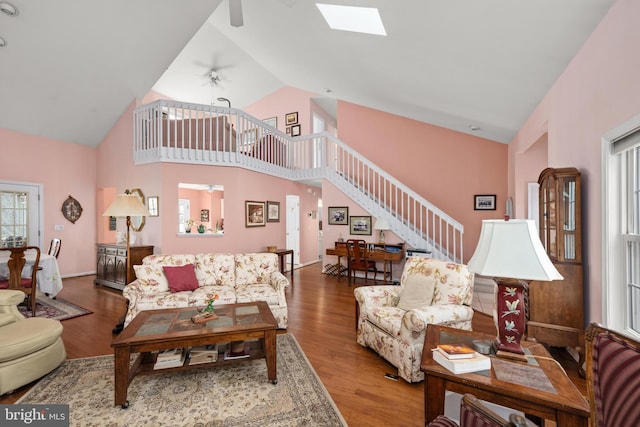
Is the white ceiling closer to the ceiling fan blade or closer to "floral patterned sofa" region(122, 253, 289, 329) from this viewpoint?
the ceiling fan blade

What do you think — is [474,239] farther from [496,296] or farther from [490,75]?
[496,296]

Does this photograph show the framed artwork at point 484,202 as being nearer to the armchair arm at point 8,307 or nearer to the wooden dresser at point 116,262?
the wooden dresser at point 116,262

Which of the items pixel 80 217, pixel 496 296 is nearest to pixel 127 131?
pixel 80 217

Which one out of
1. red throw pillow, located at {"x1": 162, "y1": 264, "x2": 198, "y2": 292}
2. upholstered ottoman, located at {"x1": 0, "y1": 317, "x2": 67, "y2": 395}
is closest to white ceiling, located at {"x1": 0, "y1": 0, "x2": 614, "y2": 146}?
red throw pillow, located at {"x1": 162, "y1": 264, "x2": 198, "y2": 292}

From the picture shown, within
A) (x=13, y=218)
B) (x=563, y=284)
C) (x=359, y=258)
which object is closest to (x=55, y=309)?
(x=13, y=218)

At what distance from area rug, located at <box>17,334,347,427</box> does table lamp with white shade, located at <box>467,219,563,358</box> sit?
3.86 ft

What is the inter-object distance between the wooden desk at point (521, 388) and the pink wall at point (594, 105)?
1.43m

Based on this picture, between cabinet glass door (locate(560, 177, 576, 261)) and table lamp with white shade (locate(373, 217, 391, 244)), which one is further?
table lamp with white shade (locate(373, 217, 391, 244))

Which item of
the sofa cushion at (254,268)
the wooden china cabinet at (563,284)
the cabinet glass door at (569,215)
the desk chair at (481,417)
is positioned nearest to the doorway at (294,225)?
the sofa cushion at (254,268)

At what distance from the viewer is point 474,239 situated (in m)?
6.32

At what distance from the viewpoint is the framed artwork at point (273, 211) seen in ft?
21.9

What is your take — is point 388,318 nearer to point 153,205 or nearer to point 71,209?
point 153,205

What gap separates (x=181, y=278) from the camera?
3.59 metres

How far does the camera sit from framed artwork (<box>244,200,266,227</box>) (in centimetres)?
610
